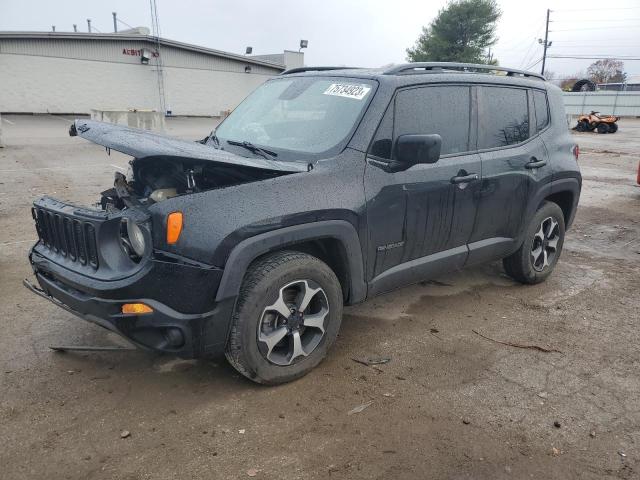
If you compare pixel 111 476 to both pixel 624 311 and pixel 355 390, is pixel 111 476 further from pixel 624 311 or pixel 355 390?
pixel 624 311

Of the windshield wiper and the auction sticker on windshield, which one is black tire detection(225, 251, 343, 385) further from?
the auction sticker on windshield

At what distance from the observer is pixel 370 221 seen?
11.3 ft

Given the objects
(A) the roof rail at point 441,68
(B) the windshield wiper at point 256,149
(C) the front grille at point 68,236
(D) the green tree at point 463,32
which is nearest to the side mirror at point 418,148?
(A) the roof rail at point 441,68

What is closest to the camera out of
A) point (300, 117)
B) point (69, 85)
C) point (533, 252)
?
point (300, 117)

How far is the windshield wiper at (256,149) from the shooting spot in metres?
3.62

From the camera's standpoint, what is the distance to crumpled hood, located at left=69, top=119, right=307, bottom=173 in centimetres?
271

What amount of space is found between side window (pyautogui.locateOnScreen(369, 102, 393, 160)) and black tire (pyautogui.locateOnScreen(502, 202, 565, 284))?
1.96 meters

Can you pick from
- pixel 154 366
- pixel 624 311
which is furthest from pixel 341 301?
pixel 624 311

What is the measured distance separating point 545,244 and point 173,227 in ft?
12.5

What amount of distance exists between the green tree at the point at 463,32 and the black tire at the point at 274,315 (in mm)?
43835

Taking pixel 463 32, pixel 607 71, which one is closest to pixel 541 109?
pixel 463 32

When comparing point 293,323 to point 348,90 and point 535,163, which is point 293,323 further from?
point 535,163

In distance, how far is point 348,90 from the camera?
3775 millimetres

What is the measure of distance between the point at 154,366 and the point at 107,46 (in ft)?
102
